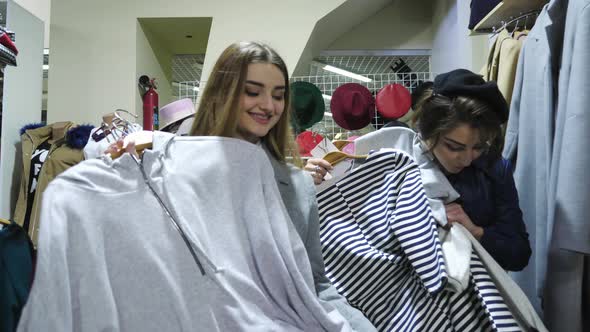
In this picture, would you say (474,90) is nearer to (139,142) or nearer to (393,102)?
(139,142)

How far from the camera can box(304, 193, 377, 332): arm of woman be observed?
1226mm

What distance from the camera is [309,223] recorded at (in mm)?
1338

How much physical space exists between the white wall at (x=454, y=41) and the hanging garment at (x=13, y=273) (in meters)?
3.31

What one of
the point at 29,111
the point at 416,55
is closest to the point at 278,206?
the point at 29,111

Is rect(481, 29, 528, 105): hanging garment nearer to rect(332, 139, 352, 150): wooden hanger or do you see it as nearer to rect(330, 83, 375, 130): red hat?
rect(332, 139, 352, 150): wooden hanger

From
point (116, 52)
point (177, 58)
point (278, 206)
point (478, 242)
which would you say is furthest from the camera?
point (177, 58)

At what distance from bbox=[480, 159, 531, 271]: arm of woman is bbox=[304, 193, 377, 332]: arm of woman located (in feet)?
1.55

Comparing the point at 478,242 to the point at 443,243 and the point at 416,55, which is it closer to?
the point at 443,243

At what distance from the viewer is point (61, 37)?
4.45m

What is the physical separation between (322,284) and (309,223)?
0.17m

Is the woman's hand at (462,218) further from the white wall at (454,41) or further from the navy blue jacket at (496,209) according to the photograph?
the white wall at (454,41)

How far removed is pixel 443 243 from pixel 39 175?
3458mm

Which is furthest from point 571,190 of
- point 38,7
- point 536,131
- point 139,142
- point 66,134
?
point 38,7

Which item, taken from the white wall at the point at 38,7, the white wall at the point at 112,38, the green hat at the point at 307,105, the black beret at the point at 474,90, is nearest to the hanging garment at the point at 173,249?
the black beret at the point at 474,90
